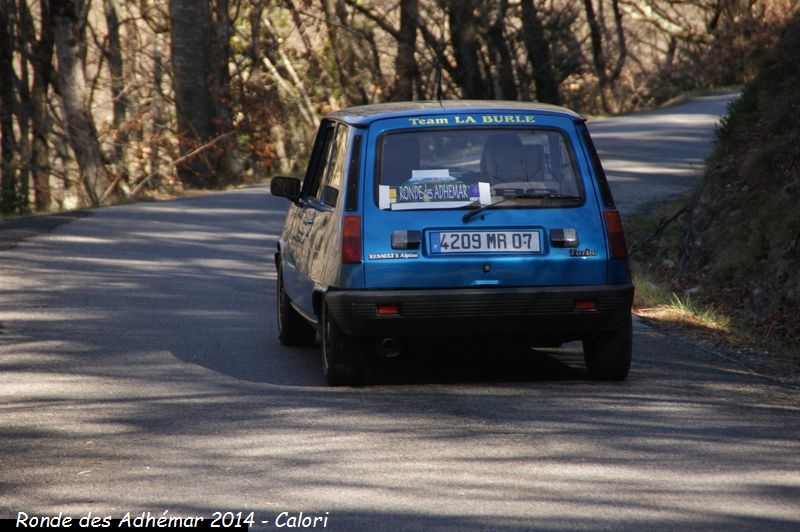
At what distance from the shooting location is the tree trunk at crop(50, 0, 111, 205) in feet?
102

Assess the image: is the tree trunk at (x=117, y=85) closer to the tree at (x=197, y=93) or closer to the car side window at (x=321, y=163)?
the tree at (x=197, y=93)

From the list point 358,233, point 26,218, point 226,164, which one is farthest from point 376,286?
point 226,164

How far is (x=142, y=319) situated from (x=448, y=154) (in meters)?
4.31

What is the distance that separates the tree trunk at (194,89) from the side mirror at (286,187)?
816 inches

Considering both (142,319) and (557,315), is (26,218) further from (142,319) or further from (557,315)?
(557,315)

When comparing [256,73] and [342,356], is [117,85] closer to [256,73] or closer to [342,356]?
[256,73]

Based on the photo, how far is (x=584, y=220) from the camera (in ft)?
26.1

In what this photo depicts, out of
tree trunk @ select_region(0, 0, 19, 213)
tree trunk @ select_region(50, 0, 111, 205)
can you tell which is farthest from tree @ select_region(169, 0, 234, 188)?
tree trunk @ select_region(0, 0, 19, 213)

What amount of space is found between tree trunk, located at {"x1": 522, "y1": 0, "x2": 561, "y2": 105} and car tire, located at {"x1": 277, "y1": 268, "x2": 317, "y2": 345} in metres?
32.9

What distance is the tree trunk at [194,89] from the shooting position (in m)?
29.7

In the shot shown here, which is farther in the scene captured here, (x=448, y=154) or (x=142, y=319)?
(x=142, y=319)

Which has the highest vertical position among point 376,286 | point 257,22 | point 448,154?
point 257,22

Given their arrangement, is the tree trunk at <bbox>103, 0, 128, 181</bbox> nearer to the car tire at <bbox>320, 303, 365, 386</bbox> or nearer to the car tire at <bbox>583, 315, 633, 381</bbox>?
the car tire at <bbox>320, 303, 365, 386</bbox>

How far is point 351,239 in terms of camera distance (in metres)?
7.83
